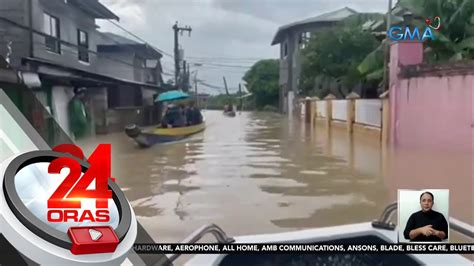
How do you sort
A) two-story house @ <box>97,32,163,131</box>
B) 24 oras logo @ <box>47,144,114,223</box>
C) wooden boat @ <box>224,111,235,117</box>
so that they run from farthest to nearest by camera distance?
wooden boat @ <box>224,111,235,117</box>
two-story house @ <box>97,32,163,131</box>
24 oras logo @ <box>47,144,114,223</box>

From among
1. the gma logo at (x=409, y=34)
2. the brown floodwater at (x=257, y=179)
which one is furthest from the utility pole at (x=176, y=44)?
the gma logo at (x=409, y=34)

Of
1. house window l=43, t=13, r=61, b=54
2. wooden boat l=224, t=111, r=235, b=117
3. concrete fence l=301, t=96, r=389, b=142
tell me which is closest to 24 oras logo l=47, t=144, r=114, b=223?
house window l=43, t=13, r=61, b=54

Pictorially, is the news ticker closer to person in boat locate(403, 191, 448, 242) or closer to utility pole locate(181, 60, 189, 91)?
person in boat locate(403, 191, 448, 242)

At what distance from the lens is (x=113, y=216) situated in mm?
1620

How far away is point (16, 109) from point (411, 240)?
165 cm

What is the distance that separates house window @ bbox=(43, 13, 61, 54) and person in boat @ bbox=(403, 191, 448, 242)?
1.62m

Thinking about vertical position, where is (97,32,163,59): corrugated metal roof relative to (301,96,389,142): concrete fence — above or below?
above

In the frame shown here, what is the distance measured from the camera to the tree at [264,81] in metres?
2.11

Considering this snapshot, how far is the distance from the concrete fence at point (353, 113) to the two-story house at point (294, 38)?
0.20 m

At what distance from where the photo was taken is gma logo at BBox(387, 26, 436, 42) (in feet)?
6.19

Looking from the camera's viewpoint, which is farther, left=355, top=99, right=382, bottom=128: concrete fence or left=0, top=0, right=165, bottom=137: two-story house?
left=355, top=99, right=382, bottom=128: concrete fence

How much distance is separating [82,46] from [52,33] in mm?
130

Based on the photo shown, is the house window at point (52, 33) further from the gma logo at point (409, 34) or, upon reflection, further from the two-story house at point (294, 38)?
the gma logo at point (409, 34)

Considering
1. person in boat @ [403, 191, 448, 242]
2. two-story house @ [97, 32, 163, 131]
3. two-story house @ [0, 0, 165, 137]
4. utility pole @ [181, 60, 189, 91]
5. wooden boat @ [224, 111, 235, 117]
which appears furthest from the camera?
wooden boat @ [224, 111, 235, 117]
